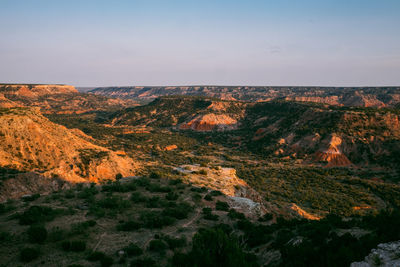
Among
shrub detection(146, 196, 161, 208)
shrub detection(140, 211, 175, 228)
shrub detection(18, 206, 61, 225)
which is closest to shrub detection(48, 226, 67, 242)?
shrub detection(18, 206, 61, 225)

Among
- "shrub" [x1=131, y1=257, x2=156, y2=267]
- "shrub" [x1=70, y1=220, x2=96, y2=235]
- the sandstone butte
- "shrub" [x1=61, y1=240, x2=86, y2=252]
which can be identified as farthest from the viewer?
the sandstone butte

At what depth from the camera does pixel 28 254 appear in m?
10.1

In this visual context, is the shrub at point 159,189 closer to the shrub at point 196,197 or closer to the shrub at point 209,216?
the shrub at point 196,197

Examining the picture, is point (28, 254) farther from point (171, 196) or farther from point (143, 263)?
point (171, 196)

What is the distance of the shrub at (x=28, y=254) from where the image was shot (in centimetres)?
1006

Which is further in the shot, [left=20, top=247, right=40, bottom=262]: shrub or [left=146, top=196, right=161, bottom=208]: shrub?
[left=146, top=196, right=161, bottom=208]: shrub

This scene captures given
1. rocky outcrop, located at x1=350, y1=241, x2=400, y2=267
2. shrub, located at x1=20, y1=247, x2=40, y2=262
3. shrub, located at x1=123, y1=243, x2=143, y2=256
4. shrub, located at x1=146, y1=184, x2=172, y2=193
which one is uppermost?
rocky outcrop, located at x1=350, y1=241, x2=400, y2=267

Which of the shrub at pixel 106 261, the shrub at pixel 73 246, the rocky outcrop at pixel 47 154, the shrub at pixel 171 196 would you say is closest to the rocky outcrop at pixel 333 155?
the rocky outcrop at pixel 47 154

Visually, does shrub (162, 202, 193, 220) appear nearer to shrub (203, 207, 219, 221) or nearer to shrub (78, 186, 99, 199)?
shrub (203, 207, 219, 221)

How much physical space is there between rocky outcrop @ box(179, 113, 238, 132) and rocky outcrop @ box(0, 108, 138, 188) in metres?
74.5

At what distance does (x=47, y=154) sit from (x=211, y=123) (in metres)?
86.6

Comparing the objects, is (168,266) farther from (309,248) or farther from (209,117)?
(209,117)

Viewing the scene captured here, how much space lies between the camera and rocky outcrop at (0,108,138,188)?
30841mm

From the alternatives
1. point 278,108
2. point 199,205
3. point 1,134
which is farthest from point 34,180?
point 278,108
